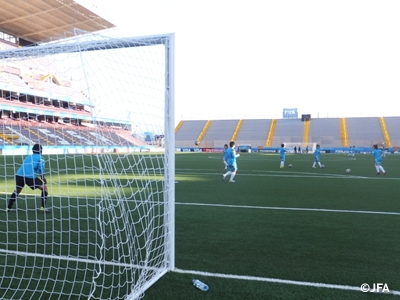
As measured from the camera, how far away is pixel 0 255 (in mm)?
4984

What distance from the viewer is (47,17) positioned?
32938 mm

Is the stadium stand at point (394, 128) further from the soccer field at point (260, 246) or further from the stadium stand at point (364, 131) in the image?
the soccer field at point (260, 246)

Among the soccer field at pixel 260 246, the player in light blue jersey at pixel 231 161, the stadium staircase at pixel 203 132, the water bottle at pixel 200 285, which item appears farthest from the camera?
the stadium staircase at pixel 203 132

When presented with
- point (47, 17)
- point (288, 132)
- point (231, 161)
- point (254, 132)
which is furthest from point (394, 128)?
point (231, 161)

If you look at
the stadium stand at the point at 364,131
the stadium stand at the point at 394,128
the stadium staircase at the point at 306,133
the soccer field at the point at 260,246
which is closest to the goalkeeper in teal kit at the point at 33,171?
the soccer field at the point at 260,246

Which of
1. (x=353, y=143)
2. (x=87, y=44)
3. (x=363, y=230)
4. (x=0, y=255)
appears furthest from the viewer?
(x=353, y=143)

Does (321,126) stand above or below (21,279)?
→ above

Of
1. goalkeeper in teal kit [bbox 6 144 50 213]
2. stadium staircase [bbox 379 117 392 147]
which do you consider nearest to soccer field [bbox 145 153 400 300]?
goalkeeper in teal kit [bbox 6 144 50 213]

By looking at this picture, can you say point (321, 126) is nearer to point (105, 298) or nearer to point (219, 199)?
point (219, 199)

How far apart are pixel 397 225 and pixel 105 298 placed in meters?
5.20

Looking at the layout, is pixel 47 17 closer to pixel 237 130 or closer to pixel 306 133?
pixel 237 130

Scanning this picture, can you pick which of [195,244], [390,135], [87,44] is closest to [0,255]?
[195,244]

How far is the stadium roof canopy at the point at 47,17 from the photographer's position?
3125 cm

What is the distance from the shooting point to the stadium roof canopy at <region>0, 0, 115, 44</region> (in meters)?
31.2
